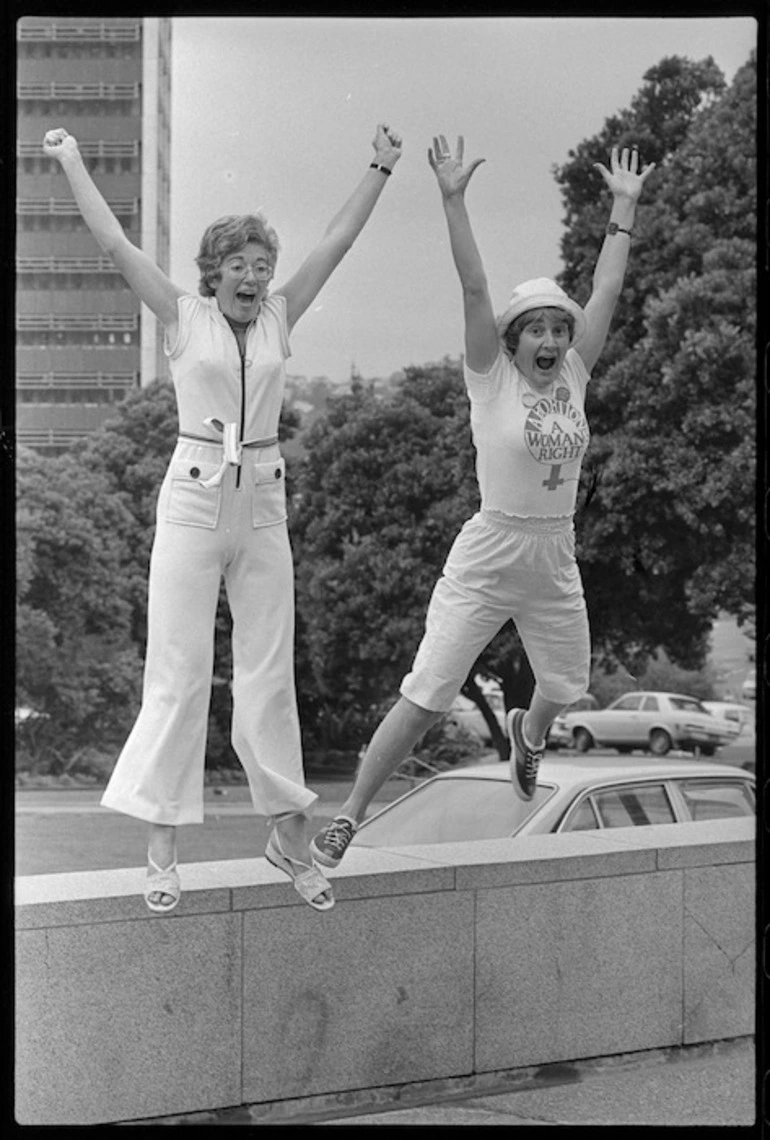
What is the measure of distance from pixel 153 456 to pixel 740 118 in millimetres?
4382

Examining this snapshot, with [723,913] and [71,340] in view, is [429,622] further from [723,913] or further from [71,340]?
[723,913]

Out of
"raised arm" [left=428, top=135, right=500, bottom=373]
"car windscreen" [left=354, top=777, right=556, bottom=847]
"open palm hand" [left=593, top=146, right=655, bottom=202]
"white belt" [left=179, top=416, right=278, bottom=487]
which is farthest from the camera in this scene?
"car windscreen" [left=354, top=777, right=556, bottom=847]

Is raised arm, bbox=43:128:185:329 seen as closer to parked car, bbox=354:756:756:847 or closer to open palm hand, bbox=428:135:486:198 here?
open palm hand, bbox=428:135:486:198

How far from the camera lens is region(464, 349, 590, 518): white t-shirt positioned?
5414 millimetres

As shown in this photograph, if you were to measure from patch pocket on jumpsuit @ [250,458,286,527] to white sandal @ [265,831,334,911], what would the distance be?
3.30ft

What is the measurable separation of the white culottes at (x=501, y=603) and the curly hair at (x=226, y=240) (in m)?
1.12

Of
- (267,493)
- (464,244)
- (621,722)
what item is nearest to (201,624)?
(267,493)

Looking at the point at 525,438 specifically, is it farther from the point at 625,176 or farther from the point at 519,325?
the point at 625,176

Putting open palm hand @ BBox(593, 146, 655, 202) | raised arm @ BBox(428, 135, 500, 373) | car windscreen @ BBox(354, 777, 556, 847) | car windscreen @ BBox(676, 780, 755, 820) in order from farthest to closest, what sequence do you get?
car windscreen @ BBox(676, 780, 755, 820) → car windscreen @ BBox(354, 777, 556, 847) → open palm hand @ BBox(593, 146, 655, 202) → raised arm @ BBox(428, 135, 500, 373)

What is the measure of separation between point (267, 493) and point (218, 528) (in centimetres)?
19

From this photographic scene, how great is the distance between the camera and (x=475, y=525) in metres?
5.55

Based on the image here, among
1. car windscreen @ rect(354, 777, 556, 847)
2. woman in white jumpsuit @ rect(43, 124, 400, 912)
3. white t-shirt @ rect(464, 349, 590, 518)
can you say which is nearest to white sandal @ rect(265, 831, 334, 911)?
woman in white jumpsuit @ rect(43, 124, 400, 912)

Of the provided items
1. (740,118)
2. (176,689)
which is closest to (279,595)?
(176,689)

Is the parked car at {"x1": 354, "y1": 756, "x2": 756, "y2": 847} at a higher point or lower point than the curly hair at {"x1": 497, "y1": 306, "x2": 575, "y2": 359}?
lower
